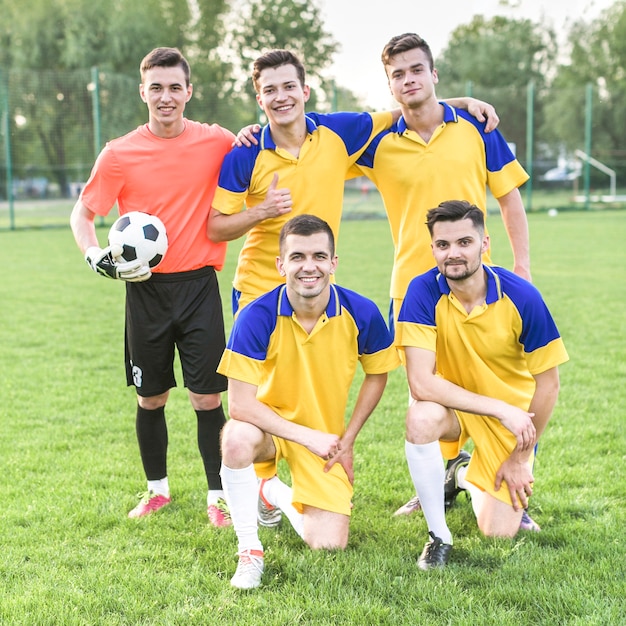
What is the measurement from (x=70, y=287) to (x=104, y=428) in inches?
236

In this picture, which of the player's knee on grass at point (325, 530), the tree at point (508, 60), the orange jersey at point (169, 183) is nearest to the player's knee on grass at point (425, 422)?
the player's knee on grass at point (325, 530)

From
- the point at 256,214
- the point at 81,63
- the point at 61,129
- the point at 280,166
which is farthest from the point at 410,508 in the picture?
the point at 81,63

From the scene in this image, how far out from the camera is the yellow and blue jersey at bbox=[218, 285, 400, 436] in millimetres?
3107

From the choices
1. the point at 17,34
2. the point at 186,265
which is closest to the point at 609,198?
the point at 17,34

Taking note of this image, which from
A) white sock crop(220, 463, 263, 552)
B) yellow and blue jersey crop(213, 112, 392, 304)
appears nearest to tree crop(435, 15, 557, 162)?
yellow and blue jersey crop(213, 112, 392, 304)

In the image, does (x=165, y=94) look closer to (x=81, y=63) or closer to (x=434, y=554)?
(x=434, y=554)

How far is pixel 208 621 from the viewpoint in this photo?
8.23 ft

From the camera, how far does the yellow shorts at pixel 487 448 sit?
3.23 meters

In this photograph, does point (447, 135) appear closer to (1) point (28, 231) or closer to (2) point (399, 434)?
(2) point (399, 434)

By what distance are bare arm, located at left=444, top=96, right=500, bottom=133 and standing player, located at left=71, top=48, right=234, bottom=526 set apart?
1.10 metres

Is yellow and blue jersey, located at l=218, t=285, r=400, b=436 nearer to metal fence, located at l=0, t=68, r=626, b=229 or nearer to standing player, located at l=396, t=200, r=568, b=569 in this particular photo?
standing player, located at l=396, t=200, r=568, b=569

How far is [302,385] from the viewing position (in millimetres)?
3174

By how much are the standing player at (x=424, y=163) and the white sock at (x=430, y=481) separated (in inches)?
17.0

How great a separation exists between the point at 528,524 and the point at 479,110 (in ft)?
6.09
